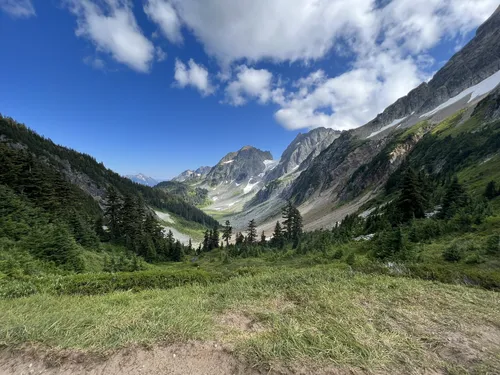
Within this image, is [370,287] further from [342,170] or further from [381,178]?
[342,170]

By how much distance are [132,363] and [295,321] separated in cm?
509

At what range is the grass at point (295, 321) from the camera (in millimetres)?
6520

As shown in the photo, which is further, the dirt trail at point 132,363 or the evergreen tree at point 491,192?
the evergreen tree at point 491,192

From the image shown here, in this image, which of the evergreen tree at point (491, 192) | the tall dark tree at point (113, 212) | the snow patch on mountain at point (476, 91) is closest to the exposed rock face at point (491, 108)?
the snow patch on mountain at point (476, 91)

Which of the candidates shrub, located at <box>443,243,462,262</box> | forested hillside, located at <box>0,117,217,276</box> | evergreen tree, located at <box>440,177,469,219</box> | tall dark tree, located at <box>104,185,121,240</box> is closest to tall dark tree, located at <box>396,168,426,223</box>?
evergreen tree, located at <box>440,177,469,219</box>

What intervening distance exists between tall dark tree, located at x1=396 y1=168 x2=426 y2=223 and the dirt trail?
40.3m

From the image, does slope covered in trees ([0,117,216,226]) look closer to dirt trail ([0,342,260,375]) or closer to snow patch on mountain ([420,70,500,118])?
dirt trail ([0,342,260,375])

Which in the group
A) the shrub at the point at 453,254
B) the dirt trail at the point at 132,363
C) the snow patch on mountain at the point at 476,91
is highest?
the snow patch on mountain at the point at 476,91

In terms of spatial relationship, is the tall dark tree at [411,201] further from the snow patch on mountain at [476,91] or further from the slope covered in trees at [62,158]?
the snow patch on mountain at [476,91]

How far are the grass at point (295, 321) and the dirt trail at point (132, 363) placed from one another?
0.35 metres

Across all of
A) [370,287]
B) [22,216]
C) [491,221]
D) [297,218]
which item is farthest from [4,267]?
[297,218]

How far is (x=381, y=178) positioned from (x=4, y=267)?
153819mm

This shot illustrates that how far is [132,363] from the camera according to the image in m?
6.24

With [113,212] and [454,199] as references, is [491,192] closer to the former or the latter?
[454,199]
